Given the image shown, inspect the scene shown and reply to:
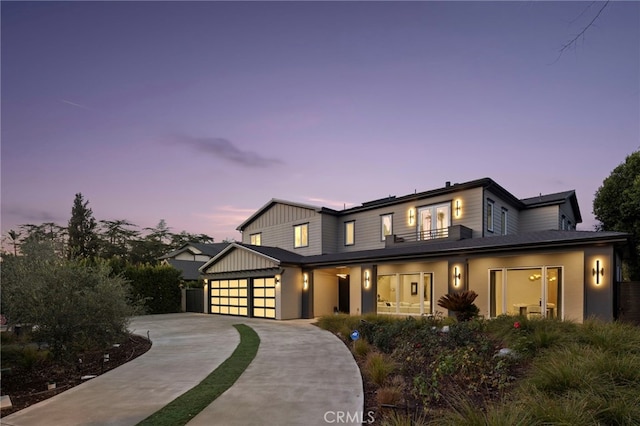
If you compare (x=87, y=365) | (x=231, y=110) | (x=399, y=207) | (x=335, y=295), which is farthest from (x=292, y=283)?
(x=87, y=365)

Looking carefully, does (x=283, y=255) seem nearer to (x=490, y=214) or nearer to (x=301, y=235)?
(x=301, y=235)

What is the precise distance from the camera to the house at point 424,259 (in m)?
12.9

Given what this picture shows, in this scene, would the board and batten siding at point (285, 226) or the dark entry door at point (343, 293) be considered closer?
the dark entry door at point (343, 293)

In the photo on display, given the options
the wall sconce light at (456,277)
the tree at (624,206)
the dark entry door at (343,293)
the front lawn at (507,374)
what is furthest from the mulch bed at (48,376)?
the tree at (624,206)

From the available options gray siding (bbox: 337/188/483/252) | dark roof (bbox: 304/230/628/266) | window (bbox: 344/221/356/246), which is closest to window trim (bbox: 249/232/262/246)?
gray siding (bbox: 337/188/483/252)

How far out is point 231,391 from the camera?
6211 millimetres

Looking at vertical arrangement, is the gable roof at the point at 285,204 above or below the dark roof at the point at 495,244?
above

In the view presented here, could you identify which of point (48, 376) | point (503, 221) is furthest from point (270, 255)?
point (48, 376)

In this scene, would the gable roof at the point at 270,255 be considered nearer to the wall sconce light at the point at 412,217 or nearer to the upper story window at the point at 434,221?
the wall sconce light at the point at 412,217

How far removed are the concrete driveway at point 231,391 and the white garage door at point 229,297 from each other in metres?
11.2

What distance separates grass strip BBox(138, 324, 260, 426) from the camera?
4980mm

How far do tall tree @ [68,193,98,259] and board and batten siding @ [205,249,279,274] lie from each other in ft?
89.3

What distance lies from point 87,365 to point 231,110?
10.6 meters

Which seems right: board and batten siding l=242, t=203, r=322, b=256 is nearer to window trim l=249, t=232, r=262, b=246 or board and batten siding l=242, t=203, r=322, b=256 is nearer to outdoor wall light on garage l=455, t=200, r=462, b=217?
window trim l=249, t=232, r=262, b=246
